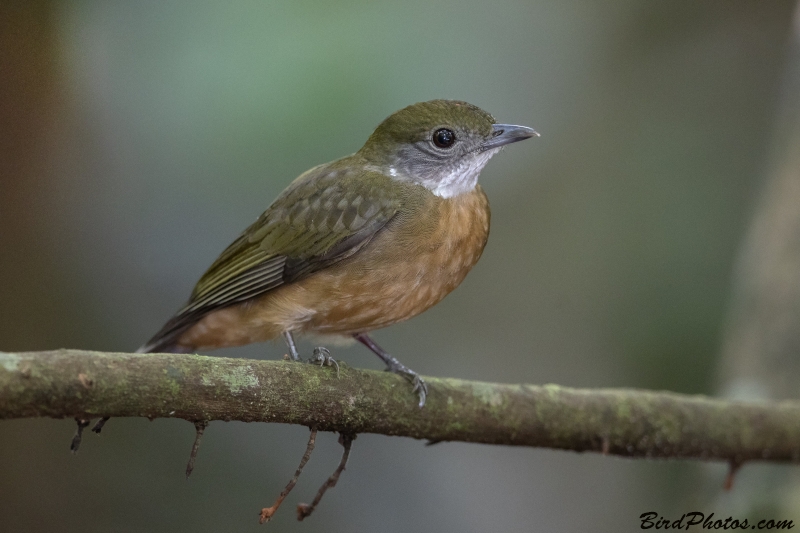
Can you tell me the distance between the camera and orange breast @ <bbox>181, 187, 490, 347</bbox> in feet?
10.9

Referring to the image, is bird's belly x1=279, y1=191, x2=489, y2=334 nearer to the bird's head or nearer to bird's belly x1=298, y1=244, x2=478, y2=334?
bird's belly x1=298, y1=244, x2=478, y2=334

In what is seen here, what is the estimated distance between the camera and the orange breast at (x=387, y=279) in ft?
10.9

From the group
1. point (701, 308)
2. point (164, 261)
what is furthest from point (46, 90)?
point (701, 308)

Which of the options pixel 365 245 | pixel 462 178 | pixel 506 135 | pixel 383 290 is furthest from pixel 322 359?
pixel 506 135

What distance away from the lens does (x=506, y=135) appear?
371 centimetres

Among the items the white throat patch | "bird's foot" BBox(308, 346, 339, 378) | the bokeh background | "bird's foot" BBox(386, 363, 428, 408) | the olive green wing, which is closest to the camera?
"bird's foot" BBox(308, 346, 339, 378)

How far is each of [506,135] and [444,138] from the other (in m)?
0.30

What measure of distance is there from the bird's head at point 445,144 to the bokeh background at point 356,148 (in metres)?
1.75

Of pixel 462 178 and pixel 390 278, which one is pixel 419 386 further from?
pixel 462 178

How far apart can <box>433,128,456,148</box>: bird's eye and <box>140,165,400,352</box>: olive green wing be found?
326 mm

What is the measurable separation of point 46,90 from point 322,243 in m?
2.60

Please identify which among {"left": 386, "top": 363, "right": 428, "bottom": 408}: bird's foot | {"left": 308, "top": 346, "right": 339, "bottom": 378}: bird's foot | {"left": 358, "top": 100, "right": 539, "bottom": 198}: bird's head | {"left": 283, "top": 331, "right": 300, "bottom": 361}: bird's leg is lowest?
{"left": 386, "top": 363, "right": 428, "bottom": 408}: bird's foot

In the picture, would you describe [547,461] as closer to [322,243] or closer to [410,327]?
[410,327]

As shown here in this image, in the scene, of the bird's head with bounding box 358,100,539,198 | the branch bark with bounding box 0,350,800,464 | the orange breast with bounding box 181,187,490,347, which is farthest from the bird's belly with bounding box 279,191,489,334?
the branch bark with bounding box 0,350,800,464
